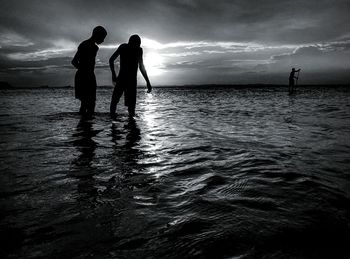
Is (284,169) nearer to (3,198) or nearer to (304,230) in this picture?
(304,230)

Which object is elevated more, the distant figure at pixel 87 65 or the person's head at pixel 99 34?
the person's head at pixel 99 34

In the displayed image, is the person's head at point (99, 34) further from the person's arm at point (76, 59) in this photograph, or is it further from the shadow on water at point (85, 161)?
the shadow on water at point (85, 161)

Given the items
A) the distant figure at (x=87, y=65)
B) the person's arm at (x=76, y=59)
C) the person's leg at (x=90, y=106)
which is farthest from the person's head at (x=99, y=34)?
the person's leg at (x=90, y=106)

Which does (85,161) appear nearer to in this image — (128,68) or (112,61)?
(128,68)

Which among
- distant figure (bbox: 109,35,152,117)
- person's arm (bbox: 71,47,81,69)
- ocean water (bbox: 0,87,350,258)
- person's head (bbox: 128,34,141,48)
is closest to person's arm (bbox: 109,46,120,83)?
distant figure (bbox: 109,35,152,117)

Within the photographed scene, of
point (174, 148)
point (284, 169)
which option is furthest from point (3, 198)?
point (284, 169)

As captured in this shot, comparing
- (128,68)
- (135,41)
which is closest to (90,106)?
(128,68)

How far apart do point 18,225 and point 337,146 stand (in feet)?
13.3

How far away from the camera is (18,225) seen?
1671mm

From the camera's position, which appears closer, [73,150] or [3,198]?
[3,198]

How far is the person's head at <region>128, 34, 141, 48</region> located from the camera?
7375 millimetres

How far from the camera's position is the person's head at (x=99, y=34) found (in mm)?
6887

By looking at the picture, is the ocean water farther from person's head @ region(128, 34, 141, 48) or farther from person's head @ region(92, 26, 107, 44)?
person's head @ region(128, 34, 141, 48)

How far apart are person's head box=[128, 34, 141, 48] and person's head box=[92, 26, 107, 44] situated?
0.72m
